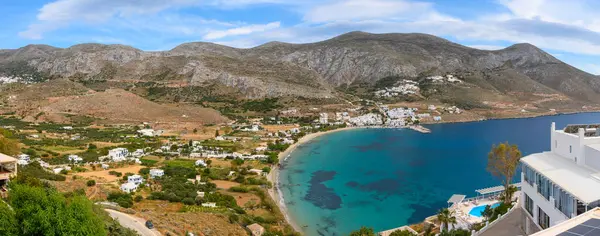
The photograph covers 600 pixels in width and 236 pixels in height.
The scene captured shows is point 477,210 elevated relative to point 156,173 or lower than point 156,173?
lower

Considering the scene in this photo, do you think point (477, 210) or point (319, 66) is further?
point (319, 66)

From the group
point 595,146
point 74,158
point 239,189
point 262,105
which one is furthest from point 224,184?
point 262,105

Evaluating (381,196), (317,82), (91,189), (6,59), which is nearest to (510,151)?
(381,196)

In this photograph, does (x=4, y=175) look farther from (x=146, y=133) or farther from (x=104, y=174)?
(x=146, y=133)

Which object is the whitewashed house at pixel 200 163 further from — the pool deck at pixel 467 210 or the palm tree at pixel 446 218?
the palm tree at pixel 446 218

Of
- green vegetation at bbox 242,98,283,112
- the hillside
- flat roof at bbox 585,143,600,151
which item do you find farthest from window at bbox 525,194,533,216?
the hillside

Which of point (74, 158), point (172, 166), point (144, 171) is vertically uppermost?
point (74, 158)

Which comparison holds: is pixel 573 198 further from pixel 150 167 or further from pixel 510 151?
pixel 150 167
